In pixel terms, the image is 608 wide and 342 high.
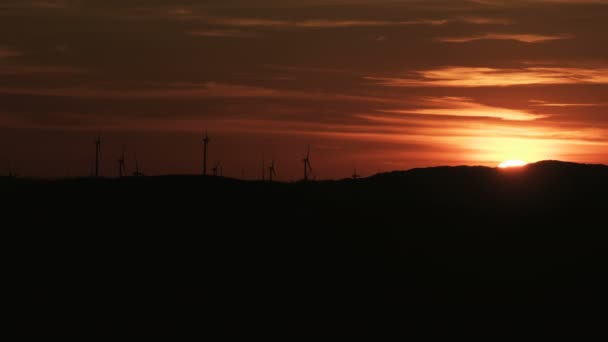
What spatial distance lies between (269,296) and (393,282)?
599 centimetres

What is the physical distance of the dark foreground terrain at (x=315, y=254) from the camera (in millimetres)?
52500

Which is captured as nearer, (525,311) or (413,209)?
(525,311)

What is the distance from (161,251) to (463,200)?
16.8 metres

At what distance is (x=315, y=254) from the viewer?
193 ft

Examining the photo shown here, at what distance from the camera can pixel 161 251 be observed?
192 feet

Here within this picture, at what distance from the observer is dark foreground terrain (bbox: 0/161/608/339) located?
5250cm

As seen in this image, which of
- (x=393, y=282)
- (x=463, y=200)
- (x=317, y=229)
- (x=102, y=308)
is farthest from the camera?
(x=463, y=200)

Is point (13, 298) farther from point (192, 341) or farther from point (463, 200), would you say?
point (463, 200)

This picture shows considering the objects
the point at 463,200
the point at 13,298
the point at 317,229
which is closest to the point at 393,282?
the point at 317,229

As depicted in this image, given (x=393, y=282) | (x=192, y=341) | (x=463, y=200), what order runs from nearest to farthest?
(x=192, y=341) → (x=393, y=282) → (x=463, y=200)

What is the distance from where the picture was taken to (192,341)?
48.9 m

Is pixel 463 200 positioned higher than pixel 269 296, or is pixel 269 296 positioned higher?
pixel 463 200

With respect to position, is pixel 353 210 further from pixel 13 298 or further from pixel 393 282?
pixel 13 298

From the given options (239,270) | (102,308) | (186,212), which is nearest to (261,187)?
(186,212)
